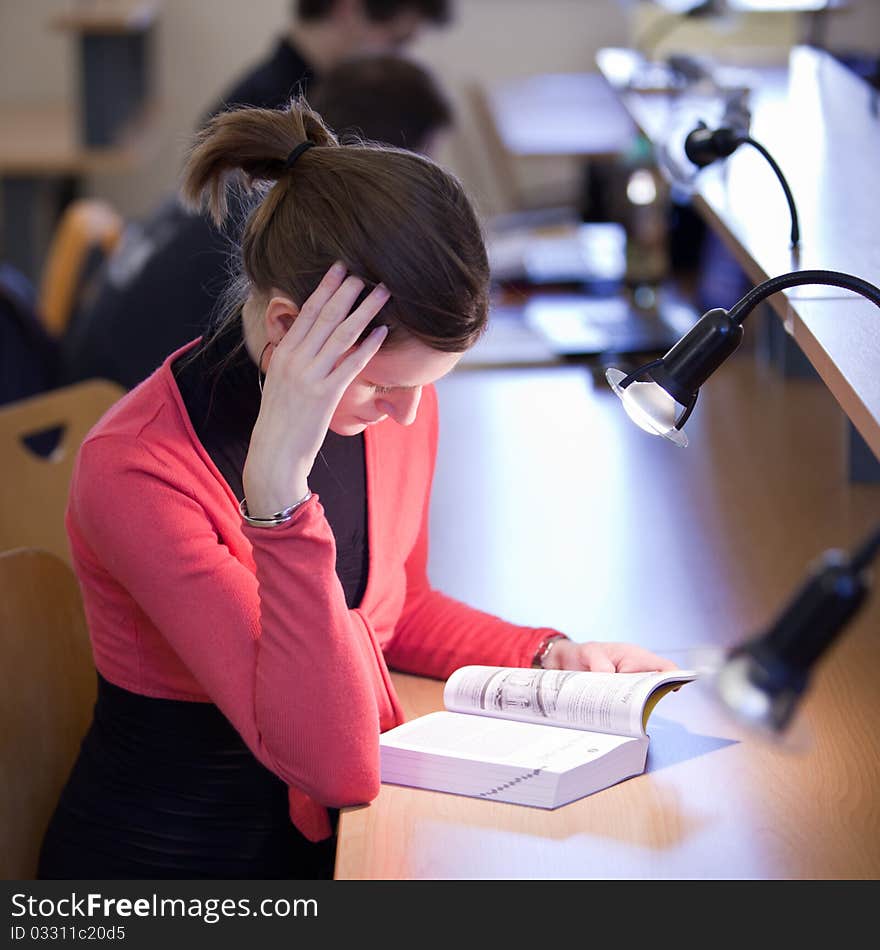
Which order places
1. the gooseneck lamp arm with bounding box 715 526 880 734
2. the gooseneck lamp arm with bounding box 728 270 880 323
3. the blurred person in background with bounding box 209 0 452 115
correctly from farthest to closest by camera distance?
the blurred person in background with bounding box 209 0 452 115
the gooseneck lamp arm with bounding box 728 270 880 323
the gooseneck lamp arm with bounding box 715 526 880 734

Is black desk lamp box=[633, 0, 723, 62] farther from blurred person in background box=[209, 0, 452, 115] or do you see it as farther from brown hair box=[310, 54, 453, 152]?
brown hair box=[310, 54, 453, 152]

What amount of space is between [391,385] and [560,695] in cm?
30

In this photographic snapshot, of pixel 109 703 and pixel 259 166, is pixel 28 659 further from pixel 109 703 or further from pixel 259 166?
pixel 259 166

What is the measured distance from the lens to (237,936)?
99 cm

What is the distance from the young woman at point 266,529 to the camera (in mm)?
1082

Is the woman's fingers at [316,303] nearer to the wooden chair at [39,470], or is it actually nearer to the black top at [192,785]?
the black top at [192,785]

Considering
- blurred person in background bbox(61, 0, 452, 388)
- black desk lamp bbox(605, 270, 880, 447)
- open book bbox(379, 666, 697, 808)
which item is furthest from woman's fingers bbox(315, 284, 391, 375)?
blurred person in background bbox(61, 0, 452, 388)

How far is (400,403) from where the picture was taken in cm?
118

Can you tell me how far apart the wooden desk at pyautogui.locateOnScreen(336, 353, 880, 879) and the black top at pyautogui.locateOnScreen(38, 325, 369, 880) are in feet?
0.56

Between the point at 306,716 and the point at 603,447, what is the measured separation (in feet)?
3.44

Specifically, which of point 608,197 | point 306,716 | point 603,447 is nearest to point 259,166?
point 306,716

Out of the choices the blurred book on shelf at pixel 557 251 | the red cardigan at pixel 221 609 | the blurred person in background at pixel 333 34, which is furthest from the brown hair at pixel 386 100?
the red cardigan at pixel 221 609

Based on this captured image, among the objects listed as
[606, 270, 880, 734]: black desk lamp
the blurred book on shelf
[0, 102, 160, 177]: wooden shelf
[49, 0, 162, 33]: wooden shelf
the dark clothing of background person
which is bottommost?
[0, 102, 160, 177]: wooden shelf

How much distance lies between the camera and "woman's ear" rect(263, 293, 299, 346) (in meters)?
1.14
